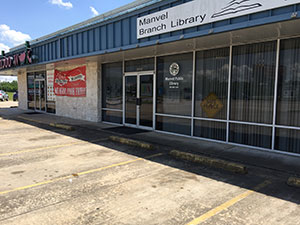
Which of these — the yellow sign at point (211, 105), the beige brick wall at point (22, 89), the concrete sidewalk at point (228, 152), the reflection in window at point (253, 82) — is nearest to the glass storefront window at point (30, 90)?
the beige brick wall at point (22, 89)

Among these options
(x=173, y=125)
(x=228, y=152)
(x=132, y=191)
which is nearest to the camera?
(x=132, y=191)

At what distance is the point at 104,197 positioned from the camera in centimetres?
412

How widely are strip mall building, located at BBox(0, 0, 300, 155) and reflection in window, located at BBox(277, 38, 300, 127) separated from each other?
0.02 m

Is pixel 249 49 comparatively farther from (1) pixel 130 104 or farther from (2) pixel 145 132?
(1) pixel 130 104

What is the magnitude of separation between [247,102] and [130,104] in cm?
541

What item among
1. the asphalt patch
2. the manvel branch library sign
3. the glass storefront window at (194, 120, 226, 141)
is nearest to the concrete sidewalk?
the asphalt patch

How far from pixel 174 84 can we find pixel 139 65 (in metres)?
2.11

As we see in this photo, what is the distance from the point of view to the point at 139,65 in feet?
35.1

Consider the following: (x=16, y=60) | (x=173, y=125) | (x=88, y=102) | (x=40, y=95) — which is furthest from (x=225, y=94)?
(x=40, y=95)

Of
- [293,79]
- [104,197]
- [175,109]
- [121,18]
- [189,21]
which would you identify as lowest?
[104,197]

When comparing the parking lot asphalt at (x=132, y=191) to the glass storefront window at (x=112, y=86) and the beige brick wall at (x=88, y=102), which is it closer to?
the glass storefront window at (x=112, y=86)

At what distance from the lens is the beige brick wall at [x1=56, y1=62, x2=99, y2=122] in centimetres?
1263

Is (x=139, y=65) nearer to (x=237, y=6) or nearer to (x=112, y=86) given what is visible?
(x=112, y=86)

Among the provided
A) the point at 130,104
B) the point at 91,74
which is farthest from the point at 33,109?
the point at 130,104
